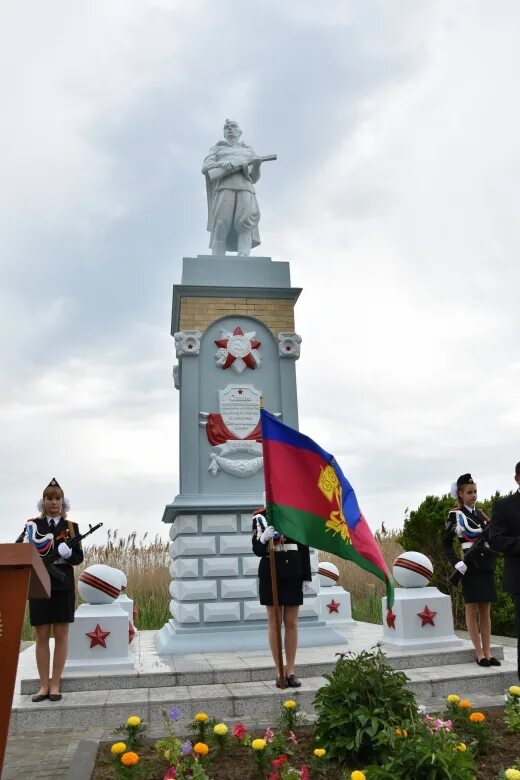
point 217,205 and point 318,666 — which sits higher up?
point 217,205

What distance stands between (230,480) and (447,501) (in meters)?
4.11

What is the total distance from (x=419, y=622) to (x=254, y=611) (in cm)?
190

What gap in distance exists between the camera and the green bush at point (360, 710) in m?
3.51

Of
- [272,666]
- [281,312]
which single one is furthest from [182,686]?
[281,312]

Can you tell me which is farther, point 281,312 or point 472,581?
point 281,312

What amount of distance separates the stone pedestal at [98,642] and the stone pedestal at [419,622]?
2.64 m

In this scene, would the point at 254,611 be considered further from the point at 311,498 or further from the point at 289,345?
the point at 289,345

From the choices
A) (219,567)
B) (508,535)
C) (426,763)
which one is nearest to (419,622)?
(508,535)

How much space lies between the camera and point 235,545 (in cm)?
802

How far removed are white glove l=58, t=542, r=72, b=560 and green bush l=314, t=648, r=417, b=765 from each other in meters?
2.54

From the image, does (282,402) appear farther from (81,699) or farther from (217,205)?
(81,699)

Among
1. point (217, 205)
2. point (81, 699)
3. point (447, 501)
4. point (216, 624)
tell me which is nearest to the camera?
point (81, 699)

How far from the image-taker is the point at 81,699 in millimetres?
5438

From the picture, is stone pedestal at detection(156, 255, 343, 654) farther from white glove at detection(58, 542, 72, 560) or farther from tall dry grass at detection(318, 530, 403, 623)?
tall dry grass at detection(318, 530, 403, 623)
